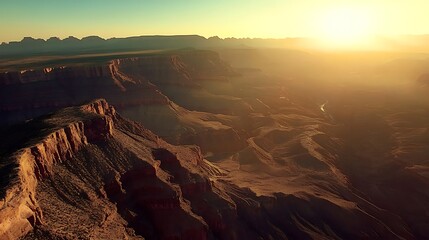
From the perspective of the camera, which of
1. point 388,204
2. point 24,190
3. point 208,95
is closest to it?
point 24,190

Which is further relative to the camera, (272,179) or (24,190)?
(272,179)

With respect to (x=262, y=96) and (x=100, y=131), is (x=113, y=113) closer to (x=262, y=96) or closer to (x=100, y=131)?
(x=100, y=131)

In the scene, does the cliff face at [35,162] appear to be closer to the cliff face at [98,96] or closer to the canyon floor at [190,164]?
the canyon floor at [190,164]

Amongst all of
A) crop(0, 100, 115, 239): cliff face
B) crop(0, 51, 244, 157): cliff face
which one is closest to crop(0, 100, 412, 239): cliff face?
crop(0, 100, 115, 239): cliff face

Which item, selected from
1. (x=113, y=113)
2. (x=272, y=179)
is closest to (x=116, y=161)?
(x=113, y=113)

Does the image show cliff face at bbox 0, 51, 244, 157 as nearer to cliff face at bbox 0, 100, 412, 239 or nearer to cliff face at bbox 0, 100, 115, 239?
cliff face at bbox 0, 100, 412, 239

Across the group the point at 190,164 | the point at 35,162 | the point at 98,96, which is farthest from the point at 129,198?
the point at 98,96

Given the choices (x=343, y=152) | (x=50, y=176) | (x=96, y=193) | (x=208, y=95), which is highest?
(x=50, y=176)

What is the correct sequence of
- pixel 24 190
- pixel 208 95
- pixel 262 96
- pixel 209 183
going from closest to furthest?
pixel 24 190, pixel 209 183, pixel 208 95, pixel 262 96

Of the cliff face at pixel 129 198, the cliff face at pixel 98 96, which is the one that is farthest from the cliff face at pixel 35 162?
the cliff face at pixel 98 96
